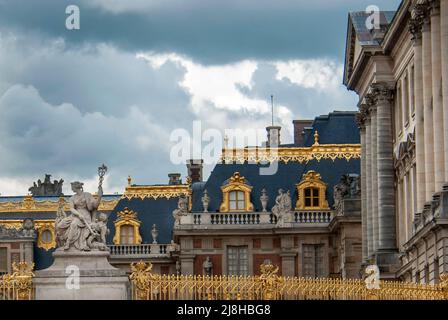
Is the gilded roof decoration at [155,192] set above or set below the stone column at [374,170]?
above

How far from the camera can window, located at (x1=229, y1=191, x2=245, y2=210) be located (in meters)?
107

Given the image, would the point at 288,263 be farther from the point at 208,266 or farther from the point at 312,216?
the point at 208,266

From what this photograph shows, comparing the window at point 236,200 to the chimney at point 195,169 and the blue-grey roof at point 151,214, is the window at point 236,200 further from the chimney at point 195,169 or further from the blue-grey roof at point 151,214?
the chimney at point 195,169

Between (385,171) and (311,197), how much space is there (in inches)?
935

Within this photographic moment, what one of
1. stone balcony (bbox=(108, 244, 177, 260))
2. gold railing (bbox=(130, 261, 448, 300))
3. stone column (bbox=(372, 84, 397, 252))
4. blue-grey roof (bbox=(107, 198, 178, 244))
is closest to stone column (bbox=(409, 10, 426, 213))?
stone column (bbox=(372, 84, 397, 252))

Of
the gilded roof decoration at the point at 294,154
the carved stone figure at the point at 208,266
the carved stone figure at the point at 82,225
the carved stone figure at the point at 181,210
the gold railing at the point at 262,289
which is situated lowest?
the gold railing at the point at 262,289

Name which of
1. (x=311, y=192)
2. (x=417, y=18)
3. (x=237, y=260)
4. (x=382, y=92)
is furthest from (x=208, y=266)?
(x=417, y=18)

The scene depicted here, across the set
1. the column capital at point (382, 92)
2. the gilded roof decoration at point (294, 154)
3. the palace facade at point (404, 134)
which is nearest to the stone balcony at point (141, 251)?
the gilded roof decoration at point (294, 154)

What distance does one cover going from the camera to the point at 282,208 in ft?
345

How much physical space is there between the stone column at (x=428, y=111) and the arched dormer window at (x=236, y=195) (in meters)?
36.2

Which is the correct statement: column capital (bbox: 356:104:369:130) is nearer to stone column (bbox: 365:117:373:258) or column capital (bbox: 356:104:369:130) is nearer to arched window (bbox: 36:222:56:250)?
stone column (bbox: 365:117:373:258)

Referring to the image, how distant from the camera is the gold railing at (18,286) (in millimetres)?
55438

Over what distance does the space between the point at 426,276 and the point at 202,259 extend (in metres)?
36.5
